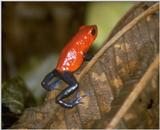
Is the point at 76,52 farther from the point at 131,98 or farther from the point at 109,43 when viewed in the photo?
the point at 131,98

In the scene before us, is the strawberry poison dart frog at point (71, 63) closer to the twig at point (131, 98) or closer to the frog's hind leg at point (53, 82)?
the frog's hind leg at point (53, 82)

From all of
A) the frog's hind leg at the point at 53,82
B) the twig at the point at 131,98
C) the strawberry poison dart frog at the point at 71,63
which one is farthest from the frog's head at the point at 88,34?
the twig at the point at 131,98

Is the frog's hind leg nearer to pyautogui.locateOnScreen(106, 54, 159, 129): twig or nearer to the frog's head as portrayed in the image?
the frog's head

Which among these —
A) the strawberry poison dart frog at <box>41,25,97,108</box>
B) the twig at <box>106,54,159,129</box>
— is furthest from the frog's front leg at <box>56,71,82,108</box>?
the twig at <box>106,54,159,129</box>

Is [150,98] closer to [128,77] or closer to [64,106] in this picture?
[128,77]

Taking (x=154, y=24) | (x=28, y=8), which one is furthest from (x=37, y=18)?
(x=154, y=24)

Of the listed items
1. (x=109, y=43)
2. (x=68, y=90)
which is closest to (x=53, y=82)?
(x=68, y=90)
